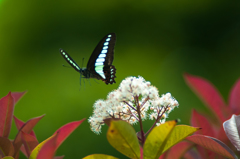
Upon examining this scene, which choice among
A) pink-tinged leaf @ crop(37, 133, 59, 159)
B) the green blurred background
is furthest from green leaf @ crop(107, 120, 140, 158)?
the green blurred background

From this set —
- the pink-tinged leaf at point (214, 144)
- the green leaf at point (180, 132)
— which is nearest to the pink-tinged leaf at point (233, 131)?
the pink-tinged leaf at point (214, 144)

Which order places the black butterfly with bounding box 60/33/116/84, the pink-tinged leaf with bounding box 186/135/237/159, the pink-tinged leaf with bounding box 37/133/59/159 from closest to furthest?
the pink-tinged leaf with bounding box 37/133/59/159
the pink-tinged leaf with bounding box 186/135/237/159
the black butterfly with bounding box 60/33/116/84

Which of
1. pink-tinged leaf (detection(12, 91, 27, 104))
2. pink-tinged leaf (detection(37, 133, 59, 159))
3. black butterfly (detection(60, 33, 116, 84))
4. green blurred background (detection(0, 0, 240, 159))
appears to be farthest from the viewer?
green blurred background (detection(0, 0, 240, 159))

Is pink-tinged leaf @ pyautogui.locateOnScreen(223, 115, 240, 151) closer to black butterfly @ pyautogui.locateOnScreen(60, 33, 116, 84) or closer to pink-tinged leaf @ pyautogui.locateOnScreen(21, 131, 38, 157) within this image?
pink-tinged leaf @ pyautogui.locateOnScreen(21, 131, 38, 157)

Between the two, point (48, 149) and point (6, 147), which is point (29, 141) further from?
point (48, 149)

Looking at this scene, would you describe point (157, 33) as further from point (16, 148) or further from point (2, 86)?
point (16, 148)

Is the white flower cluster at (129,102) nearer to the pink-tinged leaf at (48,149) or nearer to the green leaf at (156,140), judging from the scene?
the green leaf at (156,140)

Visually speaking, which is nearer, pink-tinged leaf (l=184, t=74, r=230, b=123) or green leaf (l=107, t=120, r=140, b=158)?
green leaf (l=107, t=120, r=140, b=158)

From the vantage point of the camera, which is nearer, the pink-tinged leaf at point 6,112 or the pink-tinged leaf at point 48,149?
the pink-tinged leaf at point 48,149

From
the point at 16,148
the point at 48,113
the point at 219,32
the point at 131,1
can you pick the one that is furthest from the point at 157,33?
the point at 16,148
